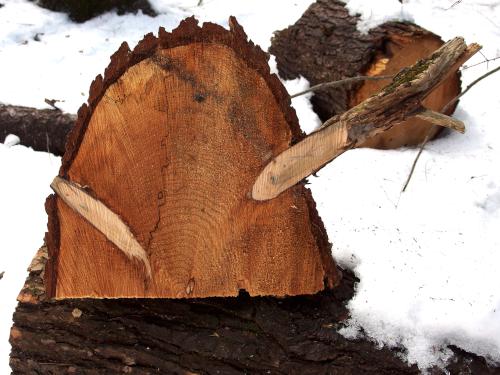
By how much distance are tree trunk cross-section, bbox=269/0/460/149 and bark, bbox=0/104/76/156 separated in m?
1.46

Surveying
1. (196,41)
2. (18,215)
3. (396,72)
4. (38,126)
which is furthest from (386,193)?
(38,126)

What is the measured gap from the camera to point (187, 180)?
1545 mm

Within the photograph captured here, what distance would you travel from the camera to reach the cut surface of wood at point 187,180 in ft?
4.80

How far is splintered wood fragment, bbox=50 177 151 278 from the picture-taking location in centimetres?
159

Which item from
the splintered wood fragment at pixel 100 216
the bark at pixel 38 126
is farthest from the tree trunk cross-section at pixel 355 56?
the splintered wood fragment at pixel 100 216

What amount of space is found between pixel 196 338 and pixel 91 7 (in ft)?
12.3

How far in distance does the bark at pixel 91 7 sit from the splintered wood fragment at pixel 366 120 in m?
3.58

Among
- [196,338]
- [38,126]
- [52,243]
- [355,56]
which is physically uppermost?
[355,56]

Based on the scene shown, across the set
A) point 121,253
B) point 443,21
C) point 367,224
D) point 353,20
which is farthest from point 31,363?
point 443,21

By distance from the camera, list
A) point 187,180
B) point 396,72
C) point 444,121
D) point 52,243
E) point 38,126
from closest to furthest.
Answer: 1. point 444,121
2. point 187,180
3. point 52,243
4. point 396,72
5. point 38,126

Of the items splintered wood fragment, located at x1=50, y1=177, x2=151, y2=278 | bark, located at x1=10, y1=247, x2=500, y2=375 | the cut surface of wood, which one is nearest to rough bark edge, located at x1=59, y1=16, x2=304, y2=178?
the cut surface of wood

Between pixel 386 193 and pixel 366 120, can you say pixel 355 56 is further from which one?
pixel 366 120

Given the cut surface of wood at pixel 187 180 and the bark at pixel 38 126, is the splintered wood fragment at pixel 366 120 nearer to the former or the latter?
the cut surface of wood at pixel 187 180

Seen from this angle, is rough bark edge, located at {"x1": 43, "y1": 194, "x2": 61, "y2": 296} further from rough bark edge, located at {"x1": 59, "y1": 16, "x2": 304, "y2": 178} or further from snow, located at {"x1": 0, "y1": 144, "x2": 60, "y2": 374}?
snow, located at {"x1": 0, "y1": 144, "x2": 60, "y2": 374}
